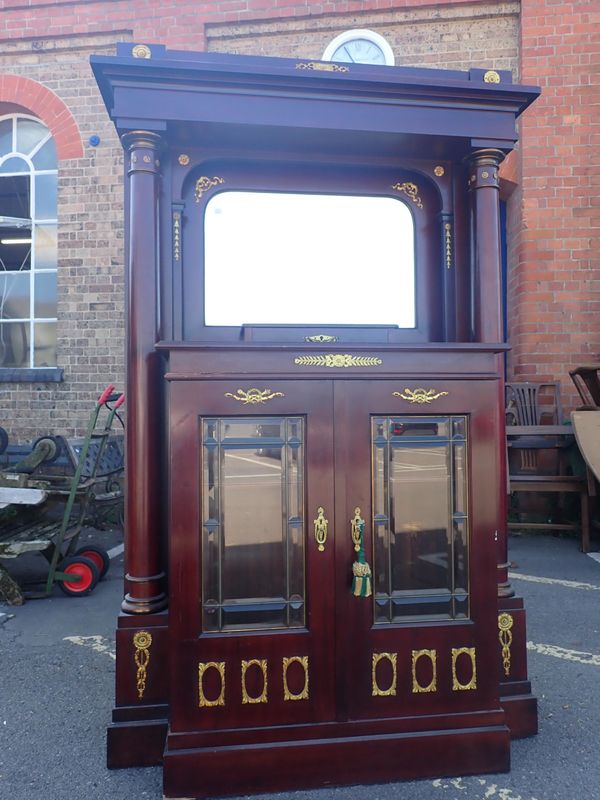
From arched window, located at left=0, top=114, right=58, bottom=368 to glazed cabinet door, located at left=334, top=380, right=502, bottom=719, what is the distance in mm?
6007

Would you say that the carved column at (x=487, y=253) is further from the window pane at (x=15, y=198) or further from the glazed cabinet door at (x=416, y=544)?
the window pane at (x=15, y=198)

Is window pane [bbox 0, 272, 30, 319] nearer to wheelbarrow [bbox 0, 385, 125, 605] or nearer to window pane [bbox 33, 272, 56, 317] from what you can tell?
window pane [bbox 33, 272, 56, 317]

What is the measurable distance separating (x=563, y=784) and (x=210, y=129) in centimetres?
292

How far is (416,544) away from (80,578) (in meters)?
3.02

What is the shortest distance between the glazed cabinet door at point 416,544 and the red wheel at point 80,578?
2769mm

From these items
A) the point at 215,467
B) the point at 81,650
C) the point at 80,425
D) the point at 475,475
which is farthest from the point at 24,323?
the point at 475,475

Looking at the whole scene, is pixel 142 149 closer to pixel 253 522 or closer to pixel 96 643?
pixel 253 522

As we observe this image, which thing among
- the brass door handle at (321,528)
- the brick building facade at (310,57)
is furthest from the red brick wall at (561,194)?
the brass door handle at (321,528)

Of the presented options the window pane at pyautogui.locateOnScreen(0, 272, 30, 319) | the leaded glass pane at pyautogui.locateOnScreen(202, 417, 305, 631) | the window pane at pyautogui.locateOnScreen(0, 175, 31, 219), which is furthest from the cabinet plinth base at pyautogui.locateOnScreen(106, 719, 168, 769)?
the window pane at pyautogui.locateOnScreen(0, 175, 31, 219)

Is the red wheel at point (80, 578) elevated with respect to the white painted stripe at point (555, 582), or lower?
elevated

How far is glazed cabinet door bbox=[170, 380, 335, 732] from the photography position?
212 cm

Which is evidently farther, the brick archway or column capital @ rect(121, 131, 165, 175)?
the brick archway

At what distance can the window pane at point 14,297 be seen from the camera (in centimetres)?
734

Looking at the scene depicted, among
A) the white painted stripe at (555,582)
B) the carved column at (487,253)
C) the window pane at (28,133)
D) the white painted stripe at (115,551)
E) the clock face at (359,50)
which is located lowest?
the white painted stripe at (555,582)
